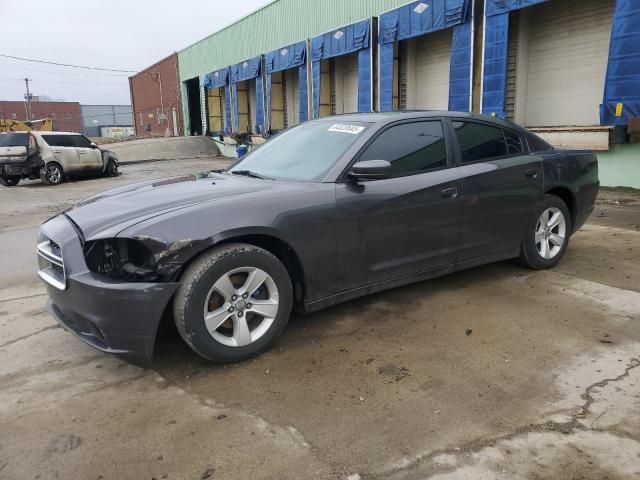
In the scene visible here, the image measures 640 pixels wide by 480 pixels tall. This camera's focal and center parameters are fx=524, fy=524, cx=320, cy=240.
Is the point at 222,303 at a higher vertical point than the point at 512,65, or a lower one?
lower

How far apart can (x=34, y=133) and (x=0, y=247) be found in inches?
403

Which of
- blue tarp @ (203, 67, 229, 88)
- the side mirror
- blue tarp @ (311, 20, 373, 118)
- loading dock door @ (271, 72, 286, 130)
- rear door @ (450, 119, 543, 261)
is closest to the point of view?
the side mirror

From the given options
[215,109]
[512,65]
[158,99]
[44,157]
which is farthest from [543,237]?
[158,99]

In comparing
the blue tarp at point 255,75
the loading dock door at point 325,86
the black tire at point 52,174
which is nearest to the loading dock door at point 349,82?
the loading dock door at point 325,86

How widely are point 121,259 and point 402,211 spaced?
1948 mm

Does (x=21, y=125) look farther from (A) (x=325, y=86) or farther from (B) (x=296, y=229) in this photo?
(B) (x=296, y=229)

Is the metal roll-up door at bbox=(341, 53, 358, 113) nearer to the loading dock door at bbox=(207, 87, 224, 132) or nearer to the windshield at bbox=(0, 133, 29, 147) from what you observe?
the windshield at bbox=(0, 133, 29, 147)

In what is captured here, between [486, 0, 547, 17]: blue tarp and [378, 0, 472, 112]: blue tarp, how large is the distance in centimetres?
72

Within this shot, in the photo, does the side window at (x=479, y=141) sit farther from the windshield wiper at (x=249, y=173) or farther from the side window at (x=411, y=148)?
the windshield wiper at (x=249, y=173)

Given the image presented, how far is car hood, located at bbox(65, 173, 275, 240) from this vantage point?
10.0ft

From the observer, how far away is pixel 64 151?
16.2m

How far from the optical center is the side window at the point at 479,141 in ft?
14.3

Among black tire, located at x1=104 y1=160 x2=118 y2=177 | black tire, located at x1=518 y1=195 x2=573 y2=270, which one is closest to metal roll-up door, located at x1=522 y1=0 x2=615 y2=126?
black tire, located at x1=518 y1=195 x2=573 y2=270

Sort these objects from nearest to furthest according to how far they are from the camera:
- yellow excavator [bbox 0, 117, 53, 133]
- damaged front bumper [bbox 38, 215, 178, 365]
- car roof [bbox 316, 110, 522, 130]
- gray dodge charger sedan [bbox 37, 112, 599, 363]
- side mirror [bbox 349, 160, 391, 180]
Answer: damaged front bumper [bbox 38, 215, 178, 365], gray dodge charger sedan [bbox 37, 112, 599, 363], side mirror [bbox 349, 160, 391, 180], car roof [bbox 316, 110, 522, 130], yellow excavator [bbox 0, 117, 53, 133]
